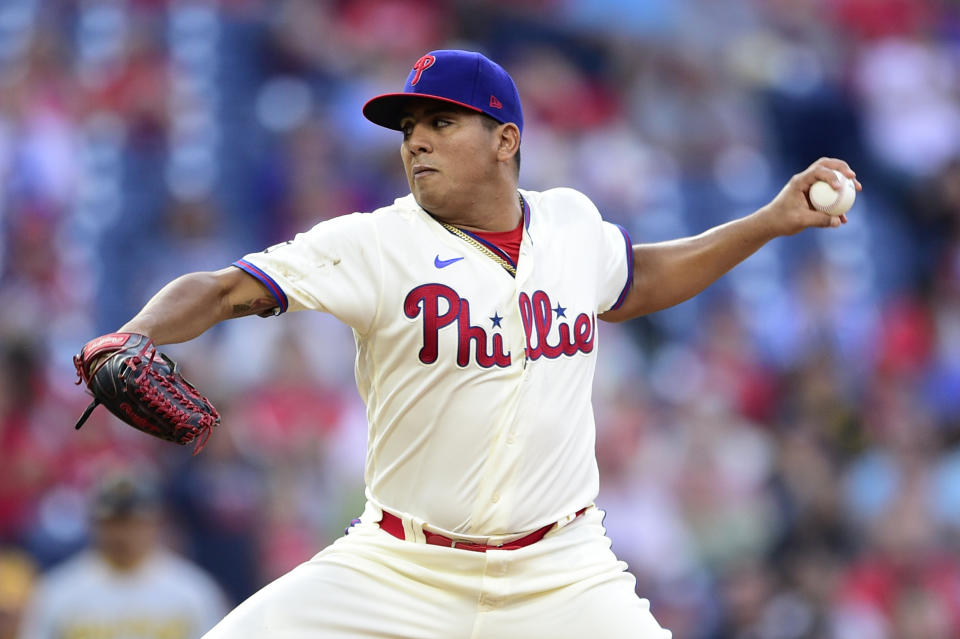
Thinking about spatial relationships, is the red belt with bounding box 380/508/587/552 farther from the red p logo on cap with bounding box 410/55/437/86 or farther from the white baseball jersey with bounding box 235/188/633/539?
the red p logo on cap with bounding box 410/55/437/86

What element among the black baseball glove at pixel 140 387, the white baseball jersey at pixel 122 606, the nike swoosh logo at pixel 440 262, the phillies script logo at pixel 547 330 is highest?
the nike swoosh logo at pixel 440 262

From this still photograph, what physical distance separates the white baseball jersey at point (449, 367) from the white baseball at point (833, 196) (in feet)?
3.08

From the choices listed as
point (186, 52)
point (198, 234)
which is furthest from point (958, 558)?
point (186, 52)

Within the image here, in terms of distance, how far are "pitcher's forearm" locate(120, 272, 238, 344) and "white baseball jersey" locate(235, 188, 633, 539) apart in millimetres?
144

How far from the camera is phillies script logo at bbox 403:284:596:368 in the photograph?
13.3 ft

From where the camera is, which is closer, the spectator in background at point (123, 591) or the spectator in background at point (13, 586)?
the spectator in background at point (123, 591)

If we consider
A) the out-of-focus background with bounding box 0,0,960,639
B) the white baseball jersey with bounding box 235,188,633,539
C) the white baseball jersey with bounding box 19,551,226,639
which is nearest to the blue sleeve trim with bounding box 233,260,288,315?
the white baseball jersey with bounding box 235,188,633,539

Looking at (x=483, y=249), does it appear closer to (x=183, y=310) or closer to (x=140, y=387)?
(x=183, y=310)

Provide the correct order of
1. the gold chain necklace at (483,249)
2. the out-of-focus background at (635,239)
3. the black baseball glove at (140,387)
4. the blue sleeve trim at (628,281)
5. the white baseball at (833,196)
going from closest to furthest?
the black baseball glove at (140,387), the gold chain necklace at (483,249), the white baseball at (833,196), the blue sleeve trim at (628,281), the out-of-focus background at (635,239)

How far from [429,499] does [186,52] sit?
755cm

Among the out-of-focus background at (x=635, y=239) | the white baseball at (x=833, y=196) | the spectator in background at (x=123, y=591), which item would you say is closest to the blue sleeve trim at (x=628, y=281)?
the white baseball at (x=833, y=196)

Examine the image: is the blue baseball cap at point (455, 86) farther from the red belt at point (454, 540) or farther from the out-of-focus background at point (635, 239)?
the out-of-focus background at point (635, 239)

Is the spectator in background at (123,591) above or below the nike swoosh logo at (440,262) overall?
below

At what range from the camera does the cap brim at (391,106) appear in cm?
420
